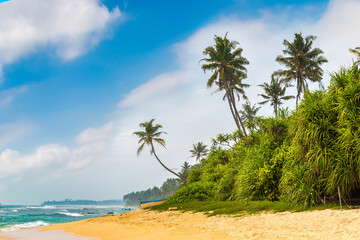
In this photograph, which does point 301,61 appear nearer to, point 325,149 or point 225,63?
point 225,63

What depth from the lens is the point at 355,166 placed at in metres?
8.27

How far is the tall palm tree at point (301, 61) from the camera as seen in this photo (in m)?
34.3

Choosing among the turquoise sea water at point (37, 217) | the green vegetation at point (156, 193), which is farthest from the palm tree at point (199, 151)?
the green vegetation at point (156, 193)

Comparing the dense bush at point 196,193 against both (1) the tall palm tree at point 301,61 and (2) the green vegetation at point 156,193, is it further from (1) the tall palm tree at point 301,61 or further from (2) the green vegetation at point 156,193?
(2) the green vegetation at point 156,193

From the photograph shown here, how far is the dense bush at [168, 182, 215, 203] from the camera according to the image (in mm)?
18359

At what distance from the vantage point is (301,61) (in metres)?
34.7

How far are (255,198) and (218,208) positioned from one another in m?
1.78

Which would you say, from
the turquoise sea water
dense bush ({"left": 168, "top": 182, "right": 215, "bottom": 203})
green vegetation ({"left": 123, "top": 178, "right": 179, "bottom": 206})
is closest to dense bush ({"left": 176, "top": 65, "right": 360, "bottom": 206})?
dense bush ({"left": 168, "top": 182, "right": 215, "bottom": 203})

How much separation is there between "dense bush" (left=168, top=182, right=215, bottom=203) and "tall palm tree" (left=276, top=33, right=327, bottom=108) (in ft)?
74.0

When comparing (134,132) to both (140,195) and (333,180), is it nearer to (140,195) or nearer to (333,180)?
(333,180)

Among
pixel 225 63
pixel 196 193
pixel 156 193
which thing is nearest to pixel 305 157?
pixel 196 193

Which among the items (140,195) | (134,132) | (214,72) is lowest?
(140,195)

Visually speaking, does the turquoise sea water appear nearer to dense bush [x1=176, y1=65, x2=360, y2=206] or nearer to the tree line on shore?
the tree line on shore

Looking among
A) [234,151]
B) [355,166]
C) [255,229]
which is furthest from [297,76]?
[255,229]
